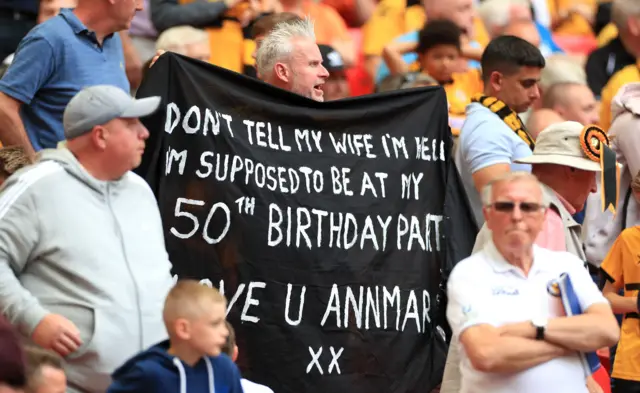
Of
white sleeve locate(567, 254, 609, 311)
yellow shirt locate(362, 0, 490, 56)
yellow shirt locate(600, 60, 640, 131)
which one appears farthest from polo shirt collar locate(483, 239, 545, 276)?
yellow shirt locate(362, 0, 490, 56)

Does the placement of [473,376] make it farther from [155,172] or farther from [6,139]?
[6,139]

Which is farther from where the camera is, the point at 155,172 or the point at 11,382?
the point at 155,172

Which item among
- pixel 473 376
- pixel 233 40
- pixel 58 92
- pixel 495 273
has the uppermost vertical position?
pixel 233 40

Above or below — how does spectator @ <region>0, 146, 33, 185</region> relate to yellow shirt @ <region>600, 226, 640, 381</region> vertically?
above

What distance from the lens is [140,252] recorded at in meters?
6.09

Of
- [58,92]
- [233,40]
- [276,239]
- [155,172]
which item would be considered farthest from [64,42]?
[233,40]

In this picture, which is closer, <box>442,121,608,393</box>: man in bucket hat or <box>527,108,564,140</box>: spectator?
<box>442,121,608,393</box>: man in bucket hat

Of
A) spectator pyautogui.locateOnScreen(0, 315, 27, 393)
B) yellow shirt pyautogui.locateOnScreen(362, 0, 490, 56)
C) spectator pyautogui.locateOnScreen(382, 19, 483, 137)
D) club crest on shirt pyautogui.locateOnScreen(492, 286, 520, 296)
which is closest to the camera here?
spectator pyautogui.locateOnScreen(0, 315, 27, 393)

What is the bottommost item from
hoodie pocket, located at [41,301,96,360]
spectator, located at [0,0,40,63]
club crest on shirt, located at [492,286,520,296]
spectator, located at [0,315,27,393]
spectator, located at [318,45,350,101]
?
spectator, located at [0,315,27,393]

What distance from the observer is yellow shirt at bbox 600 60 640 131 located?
1063cm

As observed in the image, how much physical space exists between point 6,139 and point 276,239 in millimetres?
1390

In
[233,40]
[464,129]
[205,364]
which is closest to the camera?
[205,364]

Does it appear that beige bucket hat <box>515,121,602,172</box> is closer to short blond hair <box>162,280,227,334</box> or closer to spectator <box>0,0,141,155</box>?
spectator <box>0,0,141,155</box>

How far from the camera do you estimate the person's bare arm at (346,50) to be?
36.7 feet
